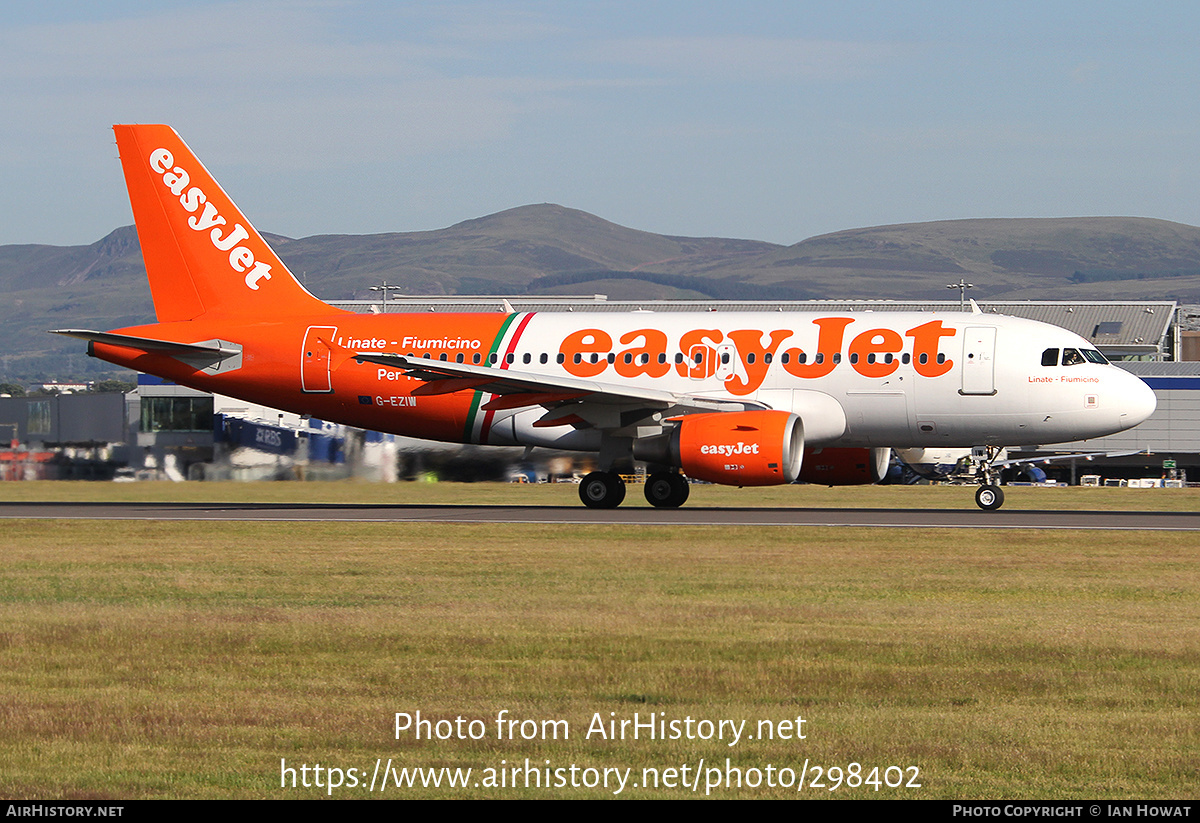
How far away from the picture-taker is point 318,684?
1114 cm

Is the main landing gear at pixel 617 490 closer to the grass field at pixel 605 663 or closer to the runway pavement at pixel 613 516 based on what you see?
the runway pavement at pixel 613 516

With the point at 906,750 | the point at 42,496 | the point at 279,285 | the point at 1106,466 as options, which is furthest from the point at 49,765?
the point at 1106,466

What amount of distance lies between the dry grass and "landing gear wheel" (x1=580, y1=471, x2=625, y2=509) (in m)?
10.8

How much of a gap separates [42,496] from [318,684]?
30.2m

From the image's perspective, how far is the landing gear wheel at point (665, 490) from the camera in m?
33.4

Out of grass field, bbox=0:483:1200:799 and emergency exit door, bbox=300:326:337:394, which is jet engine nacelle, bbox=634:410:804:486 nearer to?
grass field, bbox=0:483:1200:799

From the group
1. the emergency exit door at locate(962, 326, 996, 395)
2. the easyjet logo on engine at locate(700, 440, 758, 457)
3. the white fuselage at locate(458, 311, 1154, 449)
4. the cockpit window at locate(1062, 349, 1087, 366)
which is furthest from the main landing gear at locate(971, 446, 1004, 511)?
the easyjet logo on engine at locate(700, 440, 758, 457)

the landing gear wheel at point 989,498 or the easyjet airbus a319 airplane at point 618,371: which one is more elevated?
the easyjet airbus a319 airplane at point 618,371

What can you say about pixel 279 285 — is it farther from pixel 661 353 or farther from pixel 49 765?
pixel 49 765

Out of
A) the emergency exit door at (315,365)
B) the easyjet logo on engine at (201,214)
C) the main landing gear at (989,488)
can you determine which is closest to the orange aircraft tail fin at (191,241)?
the easyjet logo on engine at (201,214)

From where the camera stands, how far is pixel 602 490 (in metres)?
32.5

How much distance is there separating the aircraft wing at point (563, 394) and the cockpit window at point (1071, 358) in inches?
256

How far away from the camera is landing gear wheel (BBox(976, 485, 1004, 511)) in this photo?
32.5 metres

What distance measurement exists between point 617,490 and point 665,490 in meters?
1.32
